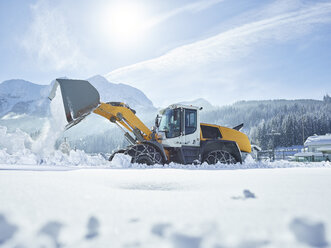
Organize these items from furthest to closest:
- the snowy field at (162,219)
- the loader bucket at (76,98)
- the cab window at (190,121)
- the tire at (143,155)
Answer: the cab window at (190,121) < the tire at (143,155) < the loader bucket at (76,98) < the snowy field at (162,219)

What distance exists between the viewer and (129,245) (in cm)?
126

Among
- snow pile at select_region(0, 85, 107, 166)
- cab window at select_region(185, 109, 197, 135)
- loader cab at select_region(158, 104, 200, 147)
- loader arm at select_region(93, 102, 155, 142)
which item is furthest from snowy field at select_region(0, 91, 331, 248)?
loader arm at select_region(93, 102, 155, 142)

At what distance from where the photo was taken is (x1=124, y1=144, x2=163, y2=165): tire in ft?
29.0

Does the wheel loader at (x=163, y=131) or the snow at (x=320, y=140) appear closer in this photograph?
the wheel loader at (x=163, y=131)

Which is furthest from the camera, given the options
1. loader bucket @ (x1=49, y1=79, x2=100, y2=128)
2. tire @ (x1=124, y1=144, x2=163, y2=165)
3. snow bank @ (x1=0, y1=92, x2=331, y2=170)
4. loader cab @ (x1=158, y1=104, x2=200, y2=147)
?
loader cab @ (x1=158, y1=104, x2=200, y2=147)

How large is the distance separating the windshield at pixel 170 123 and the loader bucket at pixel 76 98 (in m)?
2.57

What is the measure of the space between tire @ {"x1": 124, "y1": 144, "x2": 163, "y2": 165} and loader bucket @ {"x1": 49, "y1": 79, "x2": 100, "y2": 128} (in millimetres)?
2071

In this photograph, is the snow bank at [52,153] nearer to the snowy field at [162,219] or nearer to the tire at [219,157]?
the tire at [219,157]

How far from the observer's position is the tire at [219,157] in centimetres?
1020

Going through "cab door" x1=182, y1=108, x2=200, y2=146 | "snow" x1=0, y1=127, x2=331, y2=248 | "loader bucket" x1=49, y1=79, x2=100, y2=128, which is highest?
"loader bucket" x1=49, y1=79, x2=100, y2=128

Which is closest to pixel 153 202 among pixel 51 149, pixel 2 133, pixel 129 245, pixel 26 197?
pixel 129 245

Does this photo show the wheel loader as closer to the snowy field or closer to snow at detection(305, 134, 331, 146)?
the snowy field

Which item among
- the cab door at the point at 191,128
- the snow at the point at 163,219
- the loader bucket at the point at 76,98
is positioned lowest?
the snow at the point at 163,219

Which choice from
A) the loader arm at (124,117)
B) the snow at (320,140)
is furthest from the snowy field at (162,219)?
the snow at (320,140)
